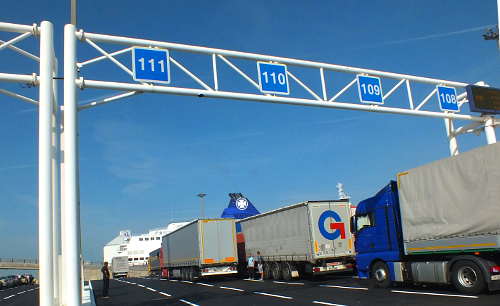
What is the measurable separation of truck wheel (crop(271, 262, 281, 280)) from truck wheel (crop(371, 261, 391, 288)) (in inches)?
331

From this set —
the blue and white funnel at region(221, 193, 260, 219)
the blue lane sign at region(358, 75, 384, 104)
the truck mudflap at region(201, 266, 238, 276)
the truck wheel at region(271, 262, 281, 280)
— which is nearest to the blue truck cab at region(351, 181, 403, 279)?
the blue lane sign at region(358, 75, 384, 104)

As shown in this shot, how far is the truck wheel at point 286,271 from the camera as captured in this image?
2183 cm

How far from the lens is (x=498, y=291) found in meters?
11.4

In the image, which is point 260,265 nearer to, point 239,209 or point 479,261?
point 479,261

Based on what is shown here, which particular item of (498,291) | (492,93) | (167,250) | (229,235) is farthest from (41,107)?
(167,250)

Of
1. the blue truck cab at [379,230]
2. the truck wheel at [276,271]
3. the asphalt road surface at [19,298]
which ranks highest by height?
the blue truck cab at [379,230]

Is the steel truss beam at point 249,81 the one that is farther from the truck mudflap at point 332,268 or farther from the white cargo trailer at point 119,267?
the white cargo trailer at point 119,267

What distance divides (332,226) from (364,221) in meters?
4.52

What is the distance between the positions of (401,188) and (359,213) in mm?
2843

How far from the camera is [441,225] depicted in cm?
1230

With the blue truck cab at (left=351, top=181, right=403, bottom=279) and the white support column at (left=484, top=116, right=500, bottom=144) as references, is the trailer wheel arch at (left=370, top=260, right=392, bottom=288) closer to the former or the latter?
the blue truck cab at (left=351, top=181, right=403, bottom=279)

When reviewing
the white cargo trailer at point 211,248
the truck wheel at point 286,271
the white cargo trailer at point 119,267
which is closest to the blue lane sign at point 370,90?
the truck wheel at point 286,271

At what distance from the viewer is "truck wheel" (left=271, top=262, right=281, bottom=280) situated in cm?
2295

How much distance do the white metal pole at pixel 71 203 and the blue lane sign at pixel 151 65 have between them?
5.82 ft
